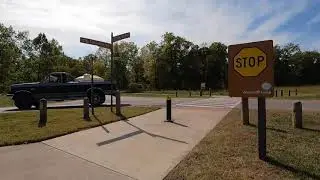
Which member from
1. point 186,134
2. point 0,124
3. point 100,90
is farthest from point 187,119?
point 100,90

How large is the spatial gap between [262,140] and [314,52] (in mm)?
112559

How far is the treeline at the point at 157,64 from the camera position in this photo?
91.9 m

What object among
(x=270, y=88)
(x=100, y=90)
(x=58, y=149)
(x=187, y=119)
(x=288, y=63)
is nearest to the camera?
(x=270, y=88)

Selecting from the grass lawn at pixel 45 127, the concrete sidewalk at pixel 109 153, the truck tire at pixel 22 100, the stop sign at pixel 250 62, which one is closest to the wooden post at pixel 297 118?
the concrete sidewalk at pixel 109 153

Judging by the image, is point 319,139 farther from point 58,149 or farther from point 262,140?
point 58,149

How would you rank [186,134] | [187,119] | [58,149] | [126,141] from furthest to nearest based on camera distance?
[187,119] → [186,134] → [126,141] → [58,149]

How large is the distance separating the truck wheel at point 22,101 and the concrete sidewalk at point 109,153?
1131cm

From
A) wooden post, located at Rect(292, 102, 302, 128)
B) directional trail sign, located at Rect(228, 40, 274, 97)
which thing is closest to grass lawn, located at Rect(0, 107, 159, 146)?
directional trail sign, located at Rect(228, 40, 274, 97)

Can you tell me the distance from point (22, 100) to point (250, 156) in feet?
58.9

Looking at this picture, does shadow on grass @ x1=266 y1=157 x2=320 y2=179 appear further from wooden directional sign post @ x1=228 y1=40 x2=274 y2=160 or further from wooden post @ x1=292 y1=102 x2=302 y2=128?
wooden post @ x1=292 y1=102 x2=302 y2=128

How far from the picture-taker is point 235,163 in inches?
328

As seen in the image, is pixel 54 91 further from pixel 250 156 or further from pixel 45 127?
pixel 250 156

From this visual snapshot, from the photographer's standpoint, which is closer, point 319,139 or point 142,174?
point 142,174

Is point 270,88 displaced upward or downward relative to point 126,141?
upward
